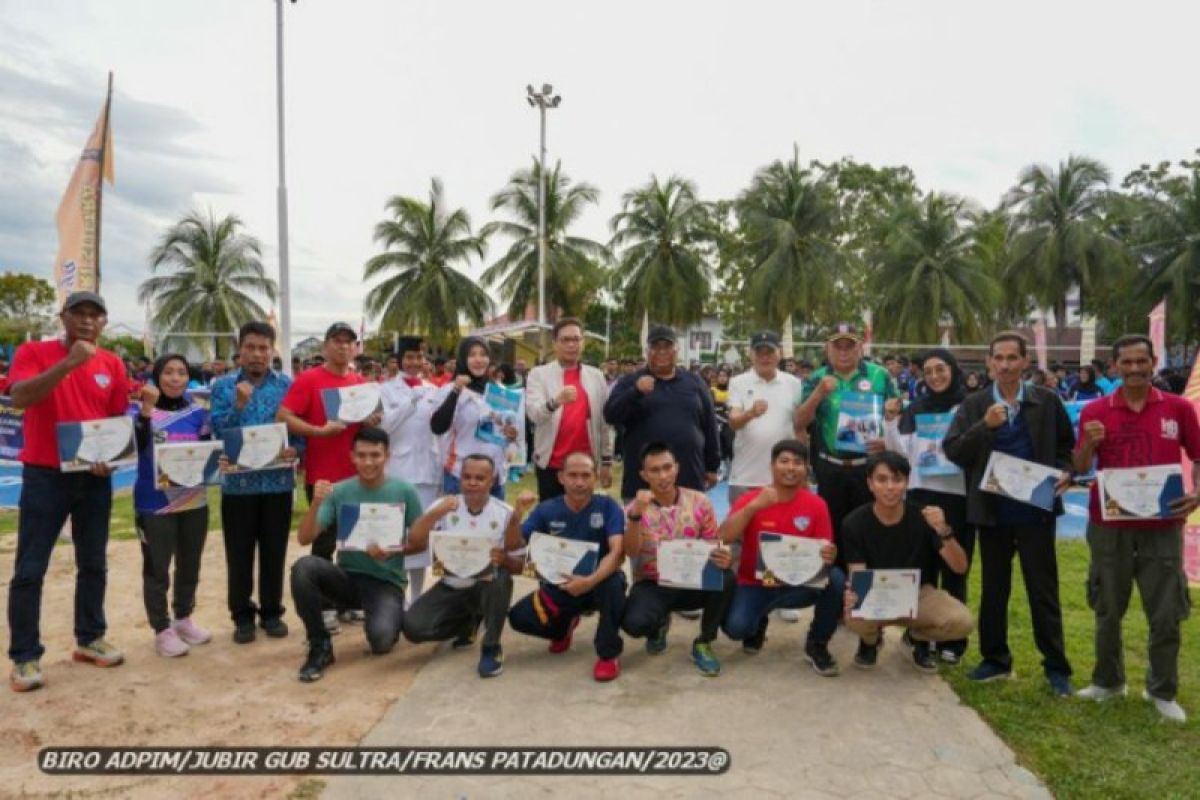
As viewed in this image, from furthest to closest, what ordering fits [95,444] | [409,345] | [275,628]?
1. [409,345]
2. [275,628]
3. [95,444]

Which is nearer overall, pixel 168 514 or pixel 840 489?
pixel 168 514

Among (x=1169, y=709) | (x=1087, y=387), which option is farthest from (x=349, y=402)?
(x=1087, y=387)

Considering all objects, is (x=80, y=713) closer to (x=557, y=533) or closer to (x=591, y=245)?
(x=557, y=533)

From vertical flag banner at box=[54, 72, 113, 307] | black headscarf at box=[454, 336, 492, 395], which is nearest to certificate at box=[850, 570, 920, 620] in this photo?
black headscarf at box=[454, 336, 492, 395]

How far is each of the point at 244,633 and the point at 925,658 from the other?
4.19m

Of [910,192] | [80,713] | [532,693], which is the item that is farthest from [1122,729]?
[910,192]

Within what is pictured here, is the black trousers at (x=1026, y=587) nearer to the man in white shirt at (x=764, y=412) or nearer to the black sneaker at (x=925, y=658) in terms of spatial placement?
the black sneaker at (x=925, y=658)

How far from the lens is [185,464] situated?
4.82 metres

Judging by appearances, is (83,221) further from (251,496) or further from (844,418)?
(844,418)

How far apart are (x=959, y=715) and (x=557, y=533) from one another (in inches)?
91.8

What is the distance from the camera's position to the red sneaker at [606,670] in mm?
4520

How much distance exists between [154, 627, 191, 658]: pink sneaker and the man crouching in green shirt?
0.85 meters

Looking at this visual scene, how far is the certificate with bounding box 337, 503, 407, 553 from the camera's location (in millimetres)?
4773

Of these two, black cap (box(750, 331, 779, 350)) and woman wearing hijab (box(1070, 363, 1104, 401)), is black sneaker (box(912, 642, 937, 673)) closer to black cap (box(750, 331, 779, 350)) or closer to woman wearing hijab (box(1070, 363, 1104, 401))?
black cap (box(750, 331, 779, 350))
